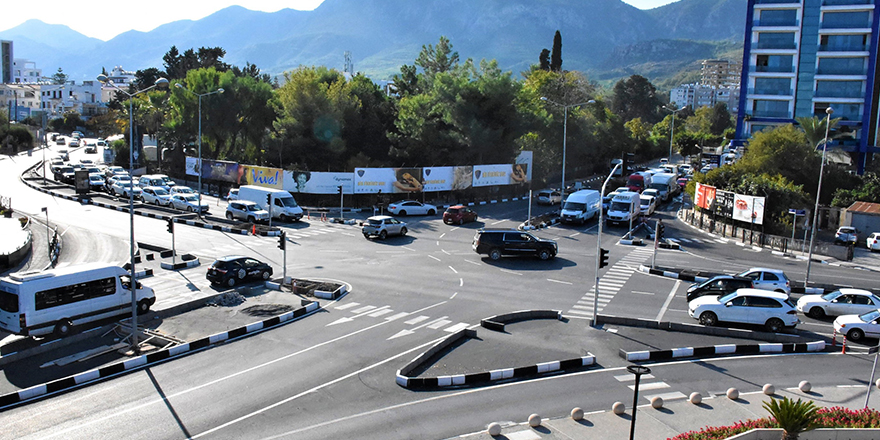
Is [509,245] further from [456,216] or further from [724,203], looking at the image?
[724,203]

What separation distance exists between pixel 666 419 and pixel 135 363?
47.7ft

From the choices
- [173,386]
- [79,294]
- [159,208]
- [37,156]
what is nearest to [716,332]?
[173,386]

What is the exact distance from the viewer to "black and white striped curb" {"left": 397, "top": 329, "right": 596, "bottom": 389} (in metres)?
16.5

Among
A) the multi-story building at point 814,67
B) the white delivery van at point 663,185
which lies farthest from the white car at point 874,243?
the multi-story building at point 814,67

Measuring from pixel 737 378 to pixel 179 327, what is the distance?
18.2 metres

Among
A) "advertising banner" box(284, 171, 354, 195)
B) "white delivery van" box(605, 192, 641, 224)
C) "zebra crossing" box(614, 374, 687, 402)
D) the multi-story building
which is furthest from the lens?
the multi-story building

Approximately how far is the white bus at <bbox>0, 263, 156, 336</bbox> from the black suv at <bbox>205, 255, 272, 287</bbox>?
14.4 ft

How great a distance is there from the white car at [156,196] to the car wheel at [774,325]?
42294 mm

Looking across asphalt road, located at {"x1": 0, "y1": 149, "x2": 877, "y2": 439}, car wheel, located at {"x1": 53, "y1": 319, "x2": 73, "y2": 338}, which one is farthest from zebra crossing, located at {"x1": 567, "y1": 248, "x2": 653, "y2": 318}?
car wheel, located at {"x1": 53, "y1": 319, "x2": 73, "y2": 338}

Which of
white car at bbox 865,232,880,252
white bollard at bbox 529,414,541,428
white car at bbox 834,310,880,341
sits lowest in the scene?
white bollard at bbox 529,414,541,428

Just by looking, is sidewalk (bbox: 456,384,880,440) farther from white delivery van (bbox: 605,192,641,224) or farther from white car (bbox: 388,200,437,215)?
white car (bbox: 388,200,437,215)

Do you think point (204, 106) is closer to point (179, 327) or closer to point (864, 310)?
point (179, 327)

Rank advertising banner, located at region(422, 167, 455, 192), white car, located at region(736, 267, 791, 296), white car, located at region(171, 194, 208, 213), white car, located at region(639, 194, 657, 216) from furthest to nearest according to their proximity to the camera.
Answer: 1. advertising banner, located at region(422, 167, 455, 192)
2. white car, located at region(639, 194, 657, 216)
3. white car, located at region(171, 194, 208, 213)
4. white car, located at region(736, 267, 791, 296)

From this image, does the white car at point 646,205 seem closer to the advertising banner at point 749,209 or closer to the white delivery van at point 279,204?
the advertising banner at point 749,209
